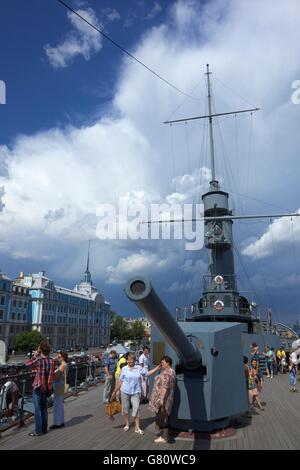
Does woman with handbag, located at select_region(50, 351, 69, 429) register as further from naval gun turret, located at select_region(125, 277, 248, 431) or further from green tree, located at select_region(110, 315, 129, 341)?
green tree, located at select_region(110, 315, 129, 341)

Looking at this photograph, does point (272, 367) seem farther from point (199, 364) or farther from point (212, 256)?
point (199, 364)

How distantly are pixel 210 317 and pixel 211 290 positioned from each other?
1.38m

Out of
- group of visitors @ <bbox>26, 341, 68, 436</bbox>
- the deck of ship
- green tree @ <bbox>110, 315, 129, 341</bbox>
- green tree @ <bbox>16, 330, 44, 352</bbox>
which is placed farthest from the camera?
green tree @ <bbox>110, 315, 129, 341</bbox>

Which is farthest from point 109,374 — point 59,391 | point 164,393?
point 164,393

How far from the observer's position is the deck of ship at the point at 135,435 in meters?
5.12

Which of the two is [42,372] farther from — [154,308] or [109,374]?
[154,308]

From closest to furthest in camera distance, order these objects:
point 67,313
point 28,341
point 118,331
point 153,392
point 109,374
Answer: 1. point 153,392
2. point 109,374
3. point 28,341
4. point 67,313
5. point 118,331

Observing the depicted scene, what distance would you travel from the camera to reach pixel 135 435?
568 centimetres

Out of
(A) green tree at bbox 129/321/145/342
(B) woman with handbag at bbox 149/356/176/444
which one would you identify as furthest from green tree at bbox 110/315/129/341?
(B) woman with handbag at bbox 149/356/176/444

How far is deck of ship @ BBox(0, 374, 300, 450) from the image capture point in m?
5.12

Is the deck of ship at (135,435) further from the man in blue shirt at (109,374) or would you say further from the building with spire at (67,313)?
the building with spire at (67,313)

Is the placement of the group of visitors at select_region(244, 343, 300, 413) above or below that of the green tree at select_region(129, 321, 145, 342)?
above
